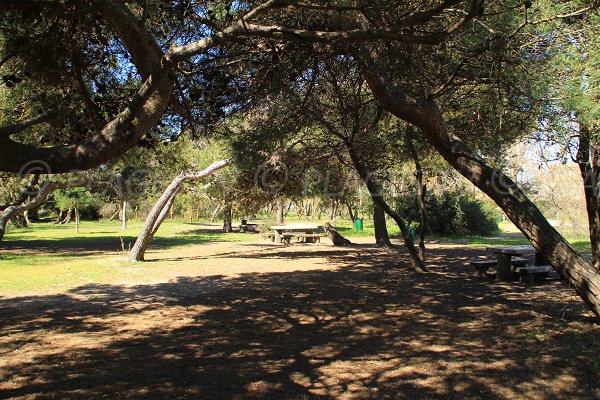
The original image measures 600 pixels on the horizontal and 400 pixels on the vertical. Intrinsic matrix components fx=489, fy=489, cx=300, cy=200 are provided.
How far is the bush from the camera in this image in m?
24.3

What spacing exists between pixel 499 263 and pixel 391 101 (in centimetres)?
557

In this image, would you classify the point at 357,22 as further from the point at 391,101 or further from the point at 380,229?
the point at 380,229

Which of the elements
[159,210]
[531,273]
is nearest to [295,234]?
[159,210]

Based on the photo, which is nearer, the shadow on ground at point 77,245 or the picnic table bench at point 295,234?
the shadow on ground at point 77,245

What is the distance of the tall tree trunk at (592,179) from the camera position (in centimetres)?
800

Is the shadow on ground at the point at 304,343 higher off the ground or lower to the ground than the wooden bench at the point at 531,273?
lower

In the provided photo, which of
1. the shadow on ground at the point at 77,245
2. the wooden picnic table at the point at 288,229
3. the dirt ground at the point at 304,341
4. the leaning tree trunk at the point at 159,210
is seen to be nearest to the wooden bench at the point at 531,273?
the dirt ground at the point at 304,341

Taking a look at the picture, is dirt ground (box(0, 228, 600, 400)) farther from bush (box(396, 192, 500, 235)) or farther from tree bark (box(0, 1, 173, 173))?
bush (box(396, 192, 500, 235))

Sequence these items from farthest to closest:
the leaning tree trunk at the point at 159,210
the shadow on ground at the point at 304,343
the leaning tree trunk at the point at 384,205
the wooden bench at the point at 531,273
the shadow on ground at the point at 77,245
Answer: the shadow on ground at the point at 77,245 → the leaning tree trunk at the point at 159,210 → the leaning tree trunk at the point at 384,205 → the wooden bench at the point at 531,273 → the shadow on ground at the point at 304,343

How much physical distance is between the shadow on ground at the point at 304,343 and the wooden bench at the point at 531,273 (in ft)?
0.99

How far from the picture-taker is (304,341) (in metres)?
5.61

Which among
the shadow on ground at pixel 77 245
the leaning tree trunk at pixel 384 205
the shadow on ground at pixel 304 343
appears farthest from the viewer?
the shadow on ground at pixel 77 245

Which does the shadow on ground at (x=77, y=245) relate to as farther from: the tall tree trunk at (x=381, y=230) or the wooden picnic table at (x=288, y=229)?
the tall tree trunk at (x=381, y=230)

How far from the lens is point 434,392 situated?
3834mm
